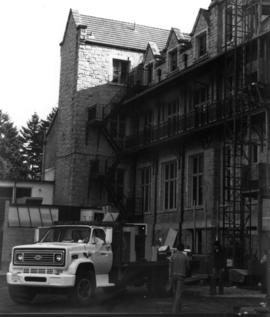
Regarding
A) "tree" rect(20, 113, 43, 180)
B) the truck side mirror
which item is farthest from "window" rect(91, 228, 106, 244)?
"tree" rect(20, 113, 43, 180)

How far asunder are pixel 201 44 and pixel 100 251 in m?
22.2

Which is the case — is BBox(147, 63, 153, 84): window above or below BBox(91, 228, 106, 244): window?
above

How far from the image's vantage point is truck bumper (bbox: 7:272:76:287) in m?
17.4

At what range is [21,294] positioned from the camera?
18.3 m

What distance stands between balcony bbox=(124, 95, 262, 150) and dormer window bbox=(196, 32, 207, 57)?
13.1 feet

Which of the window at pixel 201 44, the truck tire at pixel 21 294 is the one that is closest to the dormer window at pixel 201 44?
the window at pixel 201 44

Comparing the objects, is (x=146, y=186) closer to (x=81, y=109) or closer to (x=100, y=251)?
(x=81, y=109)

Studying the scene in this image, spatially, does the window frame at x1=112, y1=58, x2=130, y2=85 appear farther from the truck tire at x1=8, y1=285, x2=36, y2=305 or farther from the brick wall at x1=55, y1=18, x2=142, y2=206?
the truck tire at x1=8, y1=285, x2=36, y2=305

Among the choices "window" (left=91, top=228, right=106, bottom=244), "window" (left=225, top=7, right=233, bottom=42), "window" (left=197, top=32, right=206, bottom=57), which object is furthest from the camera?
"window" (left=197, top=32, right=206, bottom=57)

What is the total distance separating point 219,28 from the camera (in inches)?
1396

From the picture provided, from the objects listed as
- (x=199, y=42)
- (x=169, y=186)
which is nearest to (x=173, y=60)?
(x=199, y=42)

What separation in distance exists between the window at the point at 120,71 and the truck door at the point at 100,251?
27.8 m

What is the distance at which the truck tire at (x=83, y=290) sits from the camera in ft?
57.8

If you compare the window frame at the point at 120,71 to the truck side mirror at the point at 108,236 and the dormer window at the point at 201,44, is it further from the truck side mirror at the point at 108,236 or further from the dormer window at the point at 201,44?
the truck side mirror at the point at 108,236
